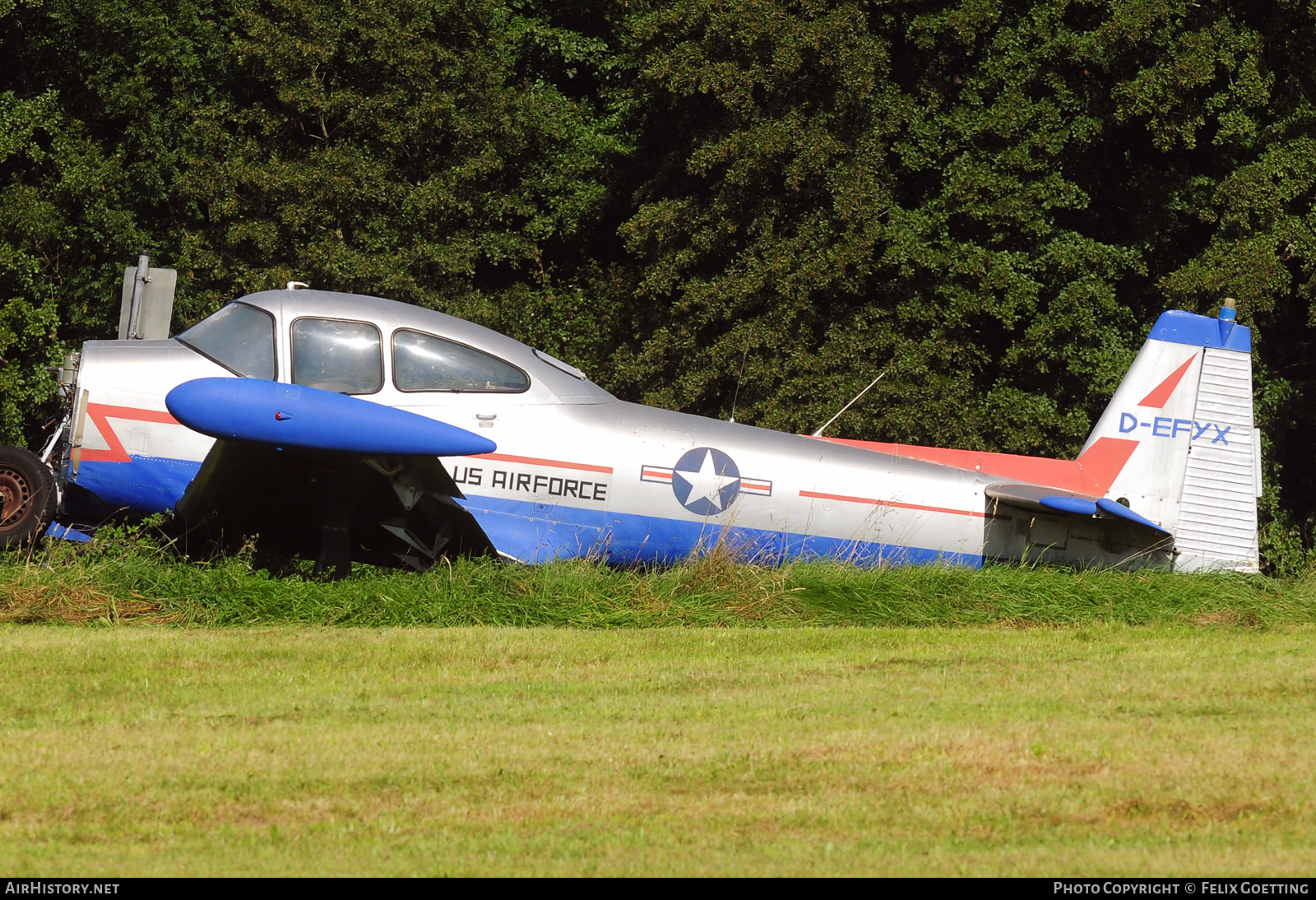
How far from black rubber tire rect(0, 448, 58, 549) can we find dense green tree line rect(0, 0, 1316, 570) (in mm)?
9333

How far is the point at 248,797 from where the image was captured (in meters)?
4.76

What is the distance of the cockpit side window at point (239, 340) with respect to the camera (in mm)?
9047

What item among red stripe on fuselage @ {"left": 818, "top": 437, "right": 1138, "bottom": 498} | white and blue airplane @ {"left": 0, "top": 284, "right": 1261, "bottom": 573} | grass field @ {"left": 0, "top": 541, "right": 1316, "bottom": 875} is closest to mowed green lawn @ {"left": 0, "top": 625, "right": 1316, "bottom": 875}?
grass field @ {"left": 0, "top": 541, "right": 1316, "bottom": 875}

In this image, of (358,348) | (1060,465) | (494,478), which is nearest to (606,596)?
(494,478)

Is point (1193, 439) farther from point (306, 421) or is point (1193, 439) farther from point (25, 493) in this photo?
point (25, 493)

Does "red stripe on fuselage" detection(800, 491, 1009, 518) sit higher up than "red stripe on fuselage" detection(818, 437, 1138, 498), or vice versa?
"red stripe on fuselage" detection(818, 437, 1138, 498)

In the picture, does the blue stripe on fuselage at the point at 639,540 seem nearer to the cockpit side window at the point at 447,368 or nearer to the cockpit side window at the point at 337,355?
the cockpit side window at the point at 447,368

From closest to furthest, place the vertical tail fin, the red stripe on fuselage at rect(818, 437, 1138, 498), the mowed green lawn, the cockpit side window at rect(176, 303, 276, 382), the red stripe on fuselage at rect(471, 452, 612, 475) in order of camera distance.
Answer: the mowed green lawn
the cockpit side window at rect(176, 303, 276, 382)
the red stripe on fuselage at rect(471, 452, 612, 475)
the vertical tail fin
the red stripe on fuselage at rect(818, 437, 1138, 498)

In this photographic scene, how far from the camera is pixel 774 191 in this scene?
60.4 feet

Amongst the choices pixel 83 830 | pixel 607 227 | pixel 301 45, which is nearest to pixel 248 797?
pixel 83 830

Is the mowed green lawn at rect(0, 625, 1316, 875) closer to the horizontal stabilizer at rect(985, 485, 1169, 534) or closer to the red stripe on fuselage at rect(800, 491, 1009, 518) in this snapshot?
the horizontal stabilizer at rect(985, 485, 1169, 534)

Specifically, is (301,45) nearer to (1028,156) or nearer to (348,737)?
(1028,156)

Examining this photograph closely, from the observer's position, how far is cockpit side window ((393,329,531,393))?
9.20 metres

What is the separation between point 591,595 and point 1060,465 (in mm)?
4408
